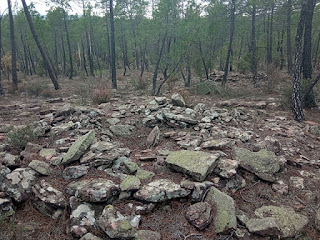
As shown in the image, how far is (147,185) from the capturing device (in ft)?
8.91

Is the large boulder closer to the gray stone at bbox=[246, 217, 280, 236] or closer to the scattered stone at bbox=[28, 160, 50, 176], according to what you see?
the gray stone at bbox=[246, 217, 280, 236]

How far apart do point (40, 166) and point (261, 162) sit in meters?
3.32

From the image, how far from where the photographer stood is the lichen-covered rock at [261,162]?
3.18m

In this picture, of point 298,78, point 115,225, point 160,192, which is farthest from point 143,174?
point 298,78

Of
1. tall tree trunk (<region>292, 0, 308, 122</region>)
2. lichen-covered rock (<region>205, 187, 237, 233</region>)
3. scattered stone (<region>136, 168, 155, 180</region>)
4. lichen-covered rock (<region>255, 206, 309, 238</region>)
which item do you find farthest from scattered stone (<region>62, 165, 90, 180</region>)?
tall tree trunk (<region>292, 0, 308, 122</region>)

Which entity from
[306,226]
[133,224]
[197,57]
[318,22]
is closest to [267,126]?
[306,226]

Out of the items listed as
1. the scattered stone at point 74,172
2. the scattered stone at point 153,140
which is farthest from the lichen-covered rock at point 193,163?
the scattered stone at point 74,172

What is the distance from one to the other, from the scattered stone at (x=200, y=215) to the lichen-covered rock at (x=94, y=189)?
35.9 inches

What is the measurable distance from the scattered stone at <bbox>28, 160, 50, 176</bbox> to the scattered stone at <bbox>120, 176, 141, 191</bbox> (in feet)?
3.74

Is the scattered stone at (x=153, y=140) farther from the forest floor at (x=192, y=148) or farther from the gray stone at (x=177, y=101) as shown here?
the gray stone at (x=177, y=101)

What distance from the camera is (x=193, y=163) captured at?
9.87 feet

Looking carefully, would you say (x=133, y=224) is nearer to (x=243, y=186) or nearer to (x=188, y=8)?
(x=243, y=186)

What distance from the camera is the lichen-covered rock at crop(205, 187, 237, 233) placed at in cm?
226

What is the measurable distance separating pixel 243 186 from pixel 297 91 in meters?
4.05
